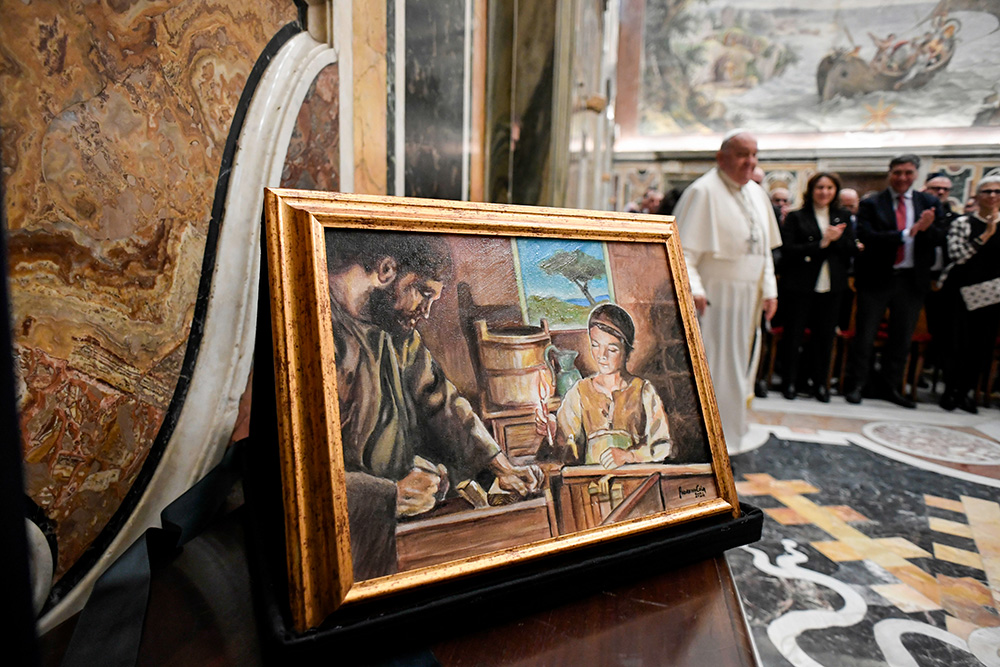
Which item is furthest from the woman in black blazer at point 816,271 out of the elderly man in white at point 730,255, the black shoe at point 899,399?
the elderly man in white at point 730,255

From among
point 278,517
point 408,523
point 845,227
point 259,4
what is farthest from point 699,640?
point 845,227

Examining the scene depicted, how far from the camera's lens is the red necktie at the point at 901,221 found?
189 inches

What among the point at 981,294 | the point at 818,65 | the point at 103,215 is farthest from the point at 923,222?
the point at 818,65

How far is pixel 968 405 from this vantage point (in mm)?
4754

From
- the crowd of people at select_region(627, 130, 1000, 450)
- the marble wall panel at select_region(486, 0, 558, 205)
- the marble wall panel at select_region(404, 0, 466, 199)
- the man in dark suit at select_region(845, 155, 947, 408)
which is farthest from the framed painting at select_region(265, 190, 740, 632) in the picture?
the man in dark suit at select_region(845, 155, 947, 408)

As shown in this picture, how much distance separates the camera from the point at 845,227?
4660mm

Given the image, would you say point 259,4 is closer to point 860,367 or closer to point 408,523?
point 408,523

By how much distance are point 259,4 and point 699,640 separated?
120cm

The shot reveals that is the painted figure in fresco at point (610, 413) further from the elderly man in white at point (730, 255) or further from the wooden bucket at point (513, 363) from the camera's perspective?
the elderly man in white at point (730, 255)

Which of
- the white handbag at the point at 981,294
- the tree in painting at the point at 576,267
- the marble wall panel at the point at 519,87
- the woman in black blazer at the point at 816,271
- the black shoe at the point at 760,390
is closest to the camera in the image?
the tree in painting at the point at 576,267

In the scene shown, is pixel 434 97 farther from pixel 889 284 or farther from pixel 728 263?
pixel 889 284
